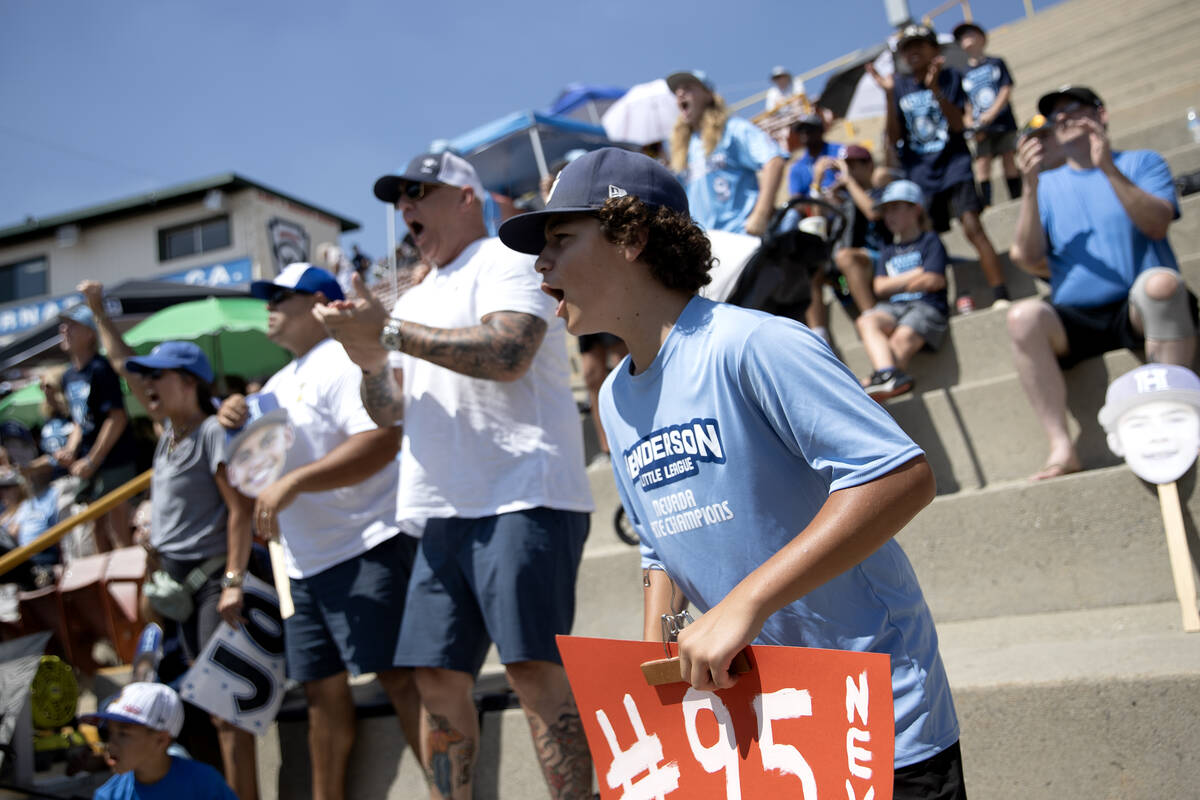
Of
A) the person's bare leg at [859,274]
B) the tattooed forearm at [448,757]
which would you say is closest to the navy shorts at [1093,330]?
the person's bare leg at [859,274]

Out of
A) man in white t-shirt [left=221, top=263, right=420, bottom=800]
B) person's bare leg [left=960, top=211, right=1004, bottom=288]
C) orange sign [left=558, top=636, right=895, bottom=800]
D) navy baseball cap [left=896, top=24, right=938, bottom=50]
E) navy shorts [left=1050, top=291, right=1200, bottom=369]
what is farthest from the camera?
navy baseball cap [left=896, top=24, right=938, bottom=50]

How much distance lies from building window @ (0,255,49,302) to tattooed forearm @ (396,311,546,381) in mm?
28213

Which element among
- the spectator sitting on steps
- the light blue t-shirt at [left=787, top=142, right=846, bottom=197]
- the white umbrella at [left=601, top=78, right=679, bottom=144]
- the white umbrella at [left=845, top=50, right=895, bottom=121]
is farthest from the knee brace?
the white umbrella at [left=845, top=50, right=895, bottom=121]

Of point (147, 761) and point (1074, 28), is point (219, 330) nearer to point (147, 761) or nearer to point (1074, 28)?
point (147, 761)

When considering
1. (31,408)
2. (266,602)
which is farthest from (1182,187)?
(31,408)

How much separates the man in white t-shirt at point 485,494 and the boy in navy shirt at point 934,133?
3.34 m

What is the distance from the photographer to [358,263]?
583 inches

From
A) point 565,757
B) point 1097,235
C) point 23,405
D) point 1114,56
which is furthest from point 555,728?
point 1114,56

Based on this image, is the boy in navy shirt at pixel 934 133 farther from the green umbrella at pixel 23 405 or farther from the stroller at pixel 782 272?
the green umbrella at pixel 23 405

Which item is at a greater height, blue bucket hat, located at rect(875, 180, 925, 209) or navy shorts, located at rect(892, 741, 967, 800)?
blue bucket hat, located at rect(875, 180, 925, 209)

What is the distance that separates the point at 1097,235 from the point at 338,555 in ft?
10.9

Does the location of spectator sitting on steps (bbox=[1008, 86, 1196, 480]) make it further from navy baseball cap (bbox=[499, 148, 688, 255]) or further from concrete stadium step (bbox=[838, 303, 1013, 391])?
navy baseball cap (bbox=[499, 148, 688, 255])

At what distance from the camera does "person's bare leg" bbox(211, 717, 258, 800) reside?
A: 345cm

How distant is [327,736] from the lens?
3.30 m
